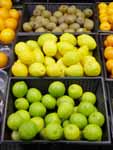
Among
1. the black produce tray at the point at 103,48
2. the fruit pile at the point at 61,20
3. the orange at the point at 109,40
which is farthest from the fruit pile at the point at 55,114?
the fruit pile at the point at 61,20

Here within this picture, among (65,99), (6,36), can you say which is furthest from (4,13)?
(65,99)

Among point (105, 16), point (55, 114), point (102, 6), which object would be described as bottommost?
point (55, 114)

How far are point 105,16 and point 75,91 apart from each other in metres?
0.81

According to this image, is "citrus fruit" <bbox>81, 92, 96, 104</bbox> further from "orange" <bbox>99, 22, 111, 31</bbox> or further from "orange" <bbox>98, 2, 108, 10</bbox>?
"orange" <bbox>98, 2, 108, 10</bbox>

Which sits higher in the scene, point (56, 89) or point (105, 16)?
point (105, 16)

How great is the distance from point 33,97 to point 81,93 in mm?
252

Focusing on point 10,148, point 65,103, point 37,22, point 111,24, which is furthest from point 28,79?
point 111,24

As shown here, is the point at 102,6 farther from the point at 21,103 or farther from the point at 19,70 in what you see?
the point at 21,103

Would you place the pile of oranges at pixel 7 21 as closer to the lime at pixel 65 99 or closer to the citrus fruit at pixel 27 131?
the lime at pixel 65 99

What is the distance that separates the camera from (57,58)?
1967 mm

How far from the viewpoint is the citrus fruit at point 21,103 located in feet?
5.50

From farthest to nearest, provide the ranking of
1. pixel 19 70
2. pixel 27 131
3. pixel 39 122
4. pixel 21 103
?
pixel 19 70 → pixel 21 103 → pixel 39 122 → pixel 27 131

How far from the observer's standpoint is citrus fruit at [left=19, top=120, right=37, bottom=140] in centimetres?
146

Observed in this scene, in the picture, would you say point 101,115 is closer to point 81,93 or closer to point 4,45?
point 81,93
